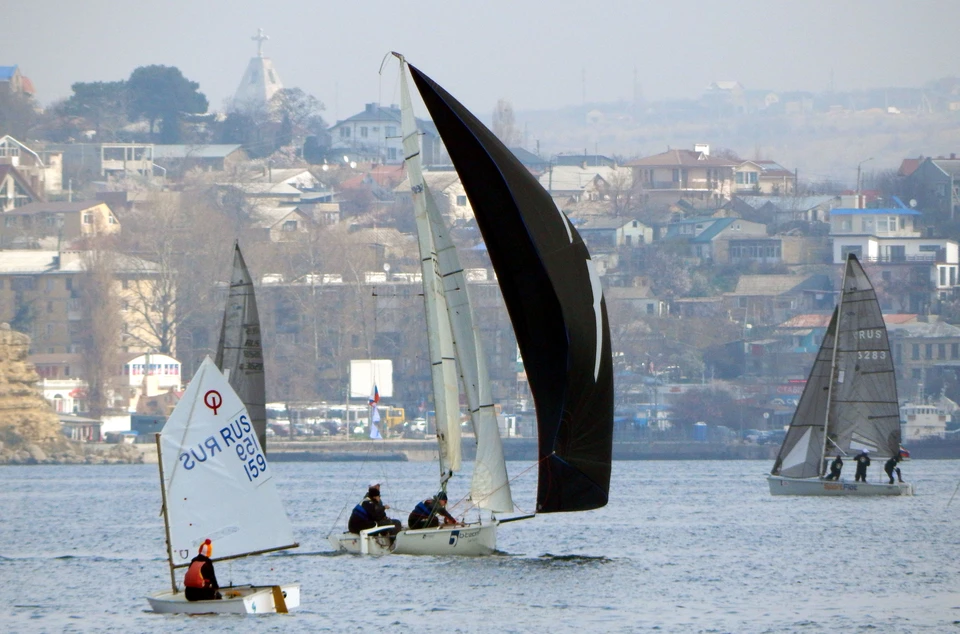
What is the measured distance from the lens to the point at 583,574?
2531 centimetres

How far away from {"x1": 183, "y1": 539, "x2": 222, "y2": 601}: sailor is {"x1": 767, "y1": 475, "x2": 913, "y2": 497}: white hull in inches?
884

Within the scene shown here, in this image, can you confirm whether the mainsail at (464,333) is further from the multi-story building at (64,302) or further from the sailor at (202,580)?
the multi-story building at (64,302)

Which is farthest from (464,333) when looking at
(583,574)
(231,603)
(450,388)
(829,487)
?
(829,487)

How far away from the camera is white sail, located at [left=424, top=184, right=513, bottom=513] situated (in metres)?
24.2

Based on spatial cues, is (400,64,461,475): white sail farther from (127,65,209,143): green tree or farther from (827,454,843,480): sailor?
(127,65,209,143): green tree

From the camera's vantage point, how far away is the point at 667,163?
17350cm

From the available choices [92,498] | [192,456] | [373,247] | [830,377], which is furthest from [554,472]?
[373,247]

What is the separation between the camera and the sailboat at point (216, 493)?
19641mm

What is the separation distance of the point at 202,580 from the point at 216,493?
100 cm

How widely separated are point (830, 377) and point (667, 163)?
135333 mm

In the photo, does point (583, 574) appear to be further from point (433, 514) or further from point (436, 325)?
point (436, 325)

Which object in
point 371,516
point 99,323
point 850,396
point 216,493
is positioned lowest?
point 371,516

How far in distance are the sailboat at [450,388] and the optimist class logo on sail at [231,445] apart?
4.31 m

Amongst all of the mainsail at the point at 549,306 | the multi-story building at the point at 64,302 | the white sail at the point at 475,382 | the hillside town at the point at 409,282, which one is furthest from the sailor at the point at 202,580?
the multi-story building at the point at 64,302
